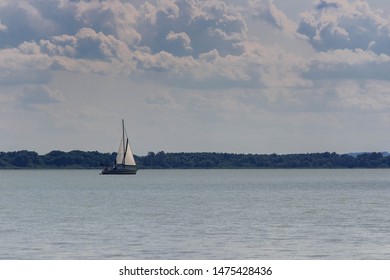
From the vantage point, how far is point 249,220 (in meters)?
63.3

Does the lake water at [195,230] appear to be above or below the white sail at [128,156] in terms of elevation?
below

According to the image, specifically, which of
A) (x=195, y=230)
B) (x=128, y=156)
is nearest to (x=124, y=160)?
(x=128, y=156)

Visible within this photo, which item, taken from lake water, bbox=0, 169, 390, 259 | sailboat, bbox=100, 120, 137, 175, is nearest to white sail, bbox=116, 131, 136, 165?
sailboat, bbox=100, 120, 137, 175

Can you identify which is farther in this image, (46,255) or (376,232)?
(376,232)

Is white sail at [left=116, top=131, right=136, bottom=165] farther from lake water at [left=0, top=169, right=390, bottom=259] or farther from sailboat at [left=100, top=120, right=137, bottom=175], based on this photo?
lake water at [left=0, top=169, right=390, bottom=259]

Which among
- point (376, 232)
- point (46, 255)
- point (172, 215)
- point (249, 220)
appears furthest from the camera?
point (172, 215)

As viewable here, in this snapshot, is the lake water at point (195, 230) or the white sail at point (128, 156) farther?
the white sail at point (128, 156)

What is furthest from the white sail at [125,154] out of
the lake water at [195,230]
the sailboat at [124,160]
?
the lake water at [195,230]

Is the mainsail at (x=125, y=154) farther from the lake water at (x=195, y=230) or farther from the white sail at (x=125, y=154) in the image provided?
the lake water at (x=195, y=230)

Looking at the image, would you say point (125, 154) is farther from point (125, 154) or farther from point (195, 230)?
point (195, 230)

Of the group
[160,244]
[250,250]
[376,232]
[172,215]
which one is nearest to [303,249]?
[250,250]
